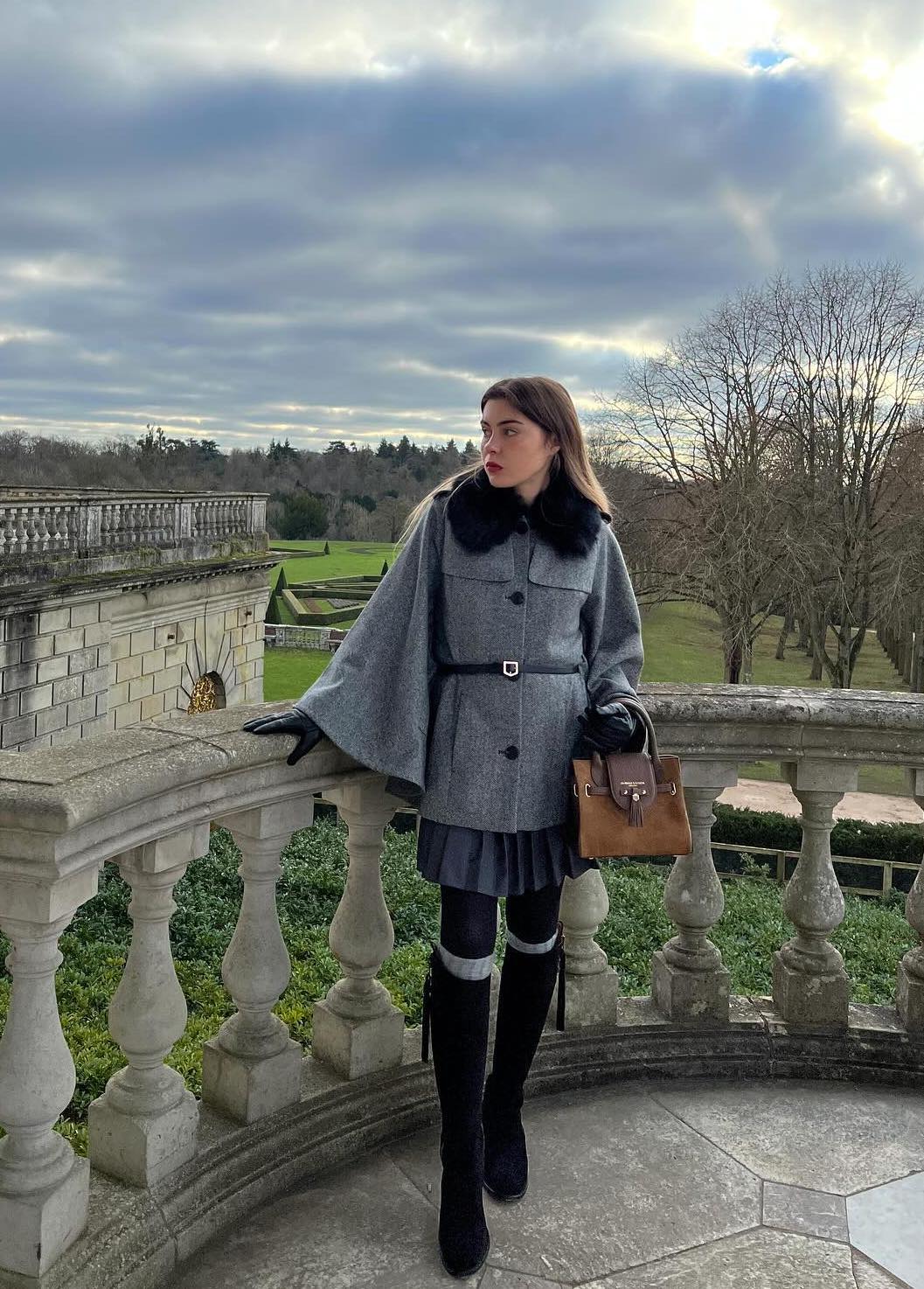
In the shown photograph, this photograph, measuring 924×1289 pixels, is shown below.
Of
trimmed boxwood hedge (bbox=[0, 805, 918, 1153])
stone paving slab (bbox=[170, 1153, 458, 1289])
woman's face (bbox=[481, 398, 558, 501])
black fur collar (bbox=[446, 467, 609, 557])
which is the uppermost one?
woman's face (bbox=[481, 398, 558, 501])

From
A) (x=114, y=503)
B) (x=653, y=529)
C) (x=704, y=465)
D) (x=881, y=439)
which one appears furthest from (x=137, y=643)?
(x=881, y=439)

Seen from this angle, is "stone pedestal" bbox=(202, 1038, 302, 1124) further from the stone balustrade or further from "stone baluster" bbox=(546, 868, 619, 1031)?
the stone balustrade

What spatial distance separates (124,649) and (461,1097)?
18.8 metres

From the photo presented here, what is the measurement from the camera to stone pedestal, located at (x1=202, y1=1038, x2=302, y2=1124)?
2340mm

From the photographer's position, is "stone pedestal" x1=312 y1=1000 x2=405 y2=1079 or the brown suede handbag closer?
the brown suede handbag

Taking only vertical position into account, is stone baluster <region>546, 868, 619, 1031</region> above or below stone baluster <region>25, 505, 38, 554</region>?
below

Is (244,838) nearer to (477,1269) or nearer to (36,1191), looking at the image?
(36,1191)

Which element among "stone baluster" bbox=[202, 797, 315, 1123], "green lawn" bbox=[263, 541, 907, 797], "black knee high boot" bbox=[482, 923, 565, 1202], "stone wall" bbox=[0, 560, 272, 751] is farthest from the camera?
"green lawn" bbox=[263, 541, 907, 797]

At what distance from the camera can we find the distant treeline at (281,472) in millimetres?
56844

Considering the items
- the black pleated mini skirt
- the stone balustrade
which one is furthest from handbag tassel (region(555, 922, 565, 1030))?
the stone balustrade

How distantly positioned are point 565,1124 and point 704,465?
22910mm

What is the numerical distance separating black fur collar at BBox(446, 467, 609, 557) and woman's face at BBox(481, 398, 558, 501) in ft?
0.13

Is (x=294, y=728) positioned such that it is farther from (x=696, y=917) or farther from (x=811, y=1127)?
(x=811, y=1127)

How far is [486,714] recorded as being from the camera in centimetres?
227
